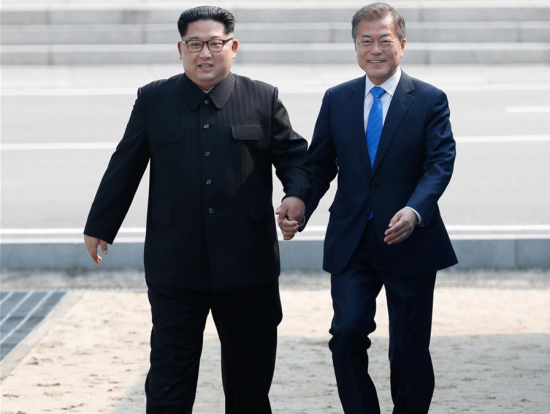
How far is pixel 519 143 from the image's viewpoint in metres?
12.4

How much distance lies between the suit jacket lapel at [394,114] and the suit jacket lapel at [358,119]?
0.06 metres

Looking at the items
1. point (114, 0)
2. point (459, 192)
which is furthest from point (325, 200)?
point (114, 0)

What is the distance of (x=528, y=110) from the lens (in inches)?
557

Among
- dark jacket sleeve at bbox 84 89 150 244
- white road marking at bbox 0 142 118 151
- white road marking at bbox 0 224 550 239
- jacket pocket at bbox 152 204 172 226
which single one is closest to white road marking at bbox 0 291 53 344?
white road marking at bbox 0 224 550 239

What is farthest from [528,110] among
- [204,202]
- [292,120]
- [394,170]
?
[204,202]

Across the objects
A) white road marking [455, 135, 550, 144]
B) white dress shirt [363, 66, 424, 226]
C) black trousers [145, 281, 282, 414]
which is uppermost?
white dress shirt [363, 66, 424, 226]

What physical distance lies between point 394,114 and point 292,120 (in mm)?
8480

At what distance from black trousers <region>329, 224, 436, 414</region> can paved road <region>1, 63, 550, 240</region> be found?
14.0ft

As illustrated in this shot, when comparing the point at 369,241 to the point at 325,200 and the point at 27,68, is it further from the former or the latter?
the point at 27,68

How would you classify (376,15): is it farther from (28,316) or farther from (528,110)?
(528,110)

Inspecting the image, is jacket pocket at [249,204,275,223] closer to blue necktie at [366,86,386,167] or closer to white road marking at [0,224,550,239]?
blue necktie at [366,86,386,167]

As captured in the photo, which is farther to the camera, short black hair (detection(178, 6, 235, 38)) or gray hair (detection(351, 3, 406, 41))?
gray hair (detection(351, 3, 406, 41))

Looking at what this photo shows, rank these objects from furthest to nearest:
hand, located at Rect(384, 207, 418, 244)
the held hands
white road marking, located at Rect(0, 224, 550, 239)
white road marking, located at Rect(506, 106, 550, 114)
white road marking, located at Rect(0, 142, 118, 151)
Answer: white road marking, located at Rect(506, 106, 550, 114), white road marking, located at Rect(0, 142, 118, 151), white road marking, located at Rect(0, 224, 550, 239), the held hands, hand, located at Rect(384, 207, 418, 244)

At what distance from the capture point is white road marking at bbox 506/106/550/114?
46.0 ft
